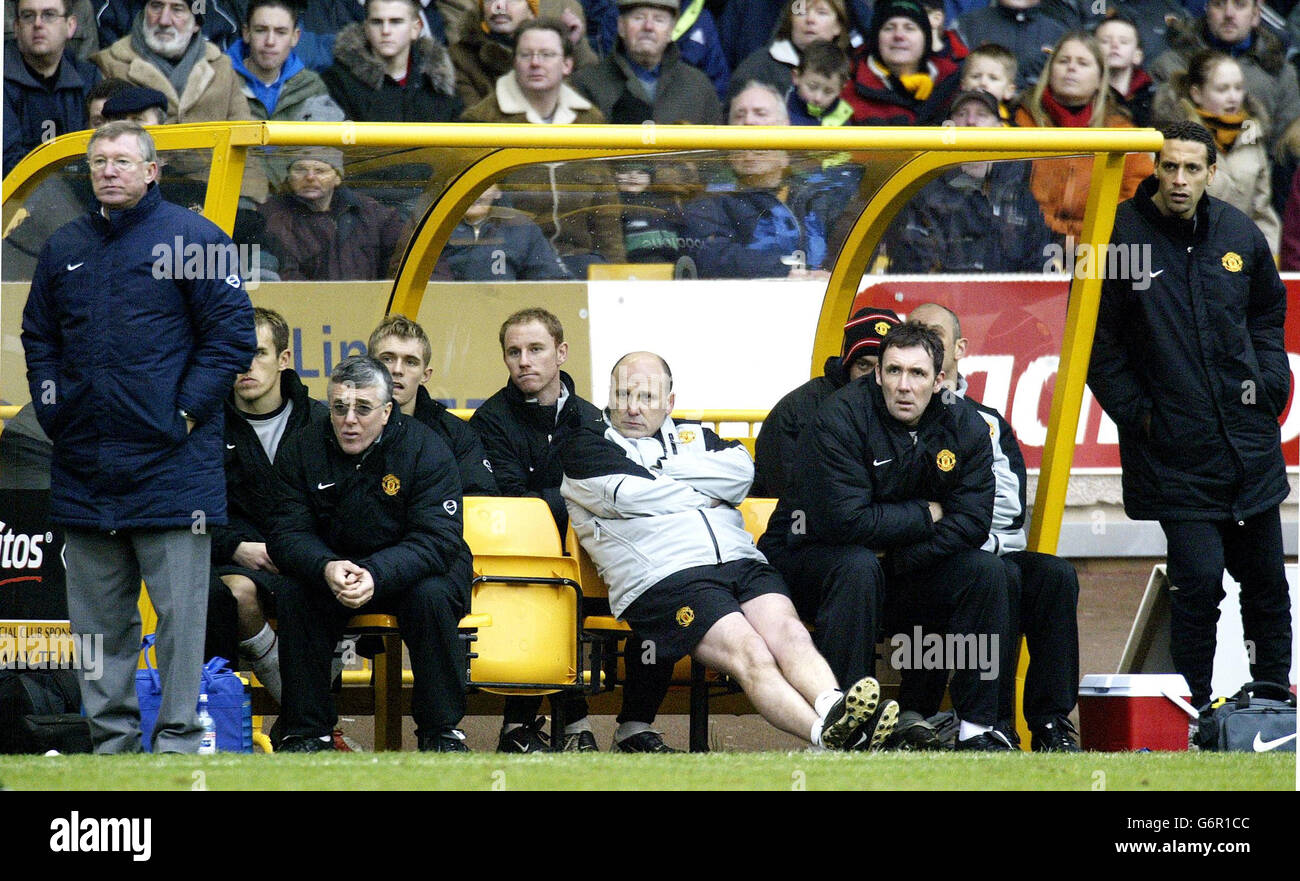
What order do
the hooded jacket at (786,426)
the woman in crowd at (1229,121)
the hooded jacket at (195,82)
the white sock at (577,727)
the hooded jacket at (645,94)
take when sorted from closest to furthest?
the white sock at (577,727)
the hooded jacket at (786,426)
the hooded jacket at (195,82)
the hooded jacket at (645,94)
the woman in crowd at (1229,121)

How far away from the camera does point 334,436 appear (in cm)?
667

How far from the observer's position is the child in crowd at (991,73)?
10.8 meters

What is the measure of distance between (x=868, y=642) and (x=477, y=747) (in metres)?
2.30

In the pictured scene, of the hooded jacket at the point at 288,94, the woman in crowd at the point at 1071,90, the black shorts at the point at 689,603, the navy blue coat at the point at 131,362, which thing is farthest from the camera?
the woman in crowd at the point at 1071,90

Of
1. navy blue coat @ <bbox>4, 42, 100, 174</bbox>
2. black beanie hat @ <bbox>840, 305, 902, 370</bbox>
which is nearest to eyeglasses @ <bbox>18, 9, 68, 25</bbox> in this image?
navy blue coat @ <bbox>4, 42, 100, 174</bbox>

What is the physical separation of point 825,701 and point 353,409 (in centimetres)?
180

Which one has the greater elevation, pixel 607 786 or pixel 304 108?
pixel 304 108

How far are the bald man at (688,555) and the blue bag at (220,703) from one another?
4.25 feet

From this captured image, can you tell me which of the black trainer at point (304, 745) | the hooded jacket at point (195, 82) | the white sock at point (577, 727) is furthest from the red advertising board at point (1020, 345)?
the black trainer at point (304, 745)

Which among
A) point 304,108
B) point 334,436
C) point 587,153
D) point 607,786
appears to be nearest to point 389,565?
point 334,436

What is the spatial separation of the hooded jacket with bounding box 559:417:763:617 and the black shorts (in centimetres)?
4

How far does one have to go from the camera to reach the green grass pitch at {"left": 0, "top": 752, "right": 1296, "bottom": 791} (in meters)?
5.36

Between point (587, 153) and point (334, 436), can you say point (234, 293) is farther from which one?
point (587, 153)

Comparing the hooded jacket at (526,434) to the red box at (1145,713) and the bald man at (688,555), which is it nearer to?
the bald man at (688,555)
